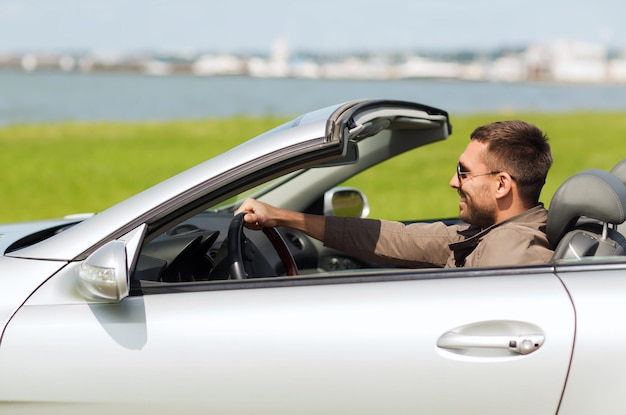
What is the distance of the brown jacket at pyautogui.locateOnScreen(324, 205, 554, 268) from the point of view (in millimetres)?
2719

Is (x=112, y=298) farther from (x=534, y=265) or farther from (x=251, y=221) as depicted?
(x=534, y=265)

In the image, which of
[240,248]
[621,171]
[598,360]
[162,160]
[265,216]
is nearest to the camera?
[598,360]

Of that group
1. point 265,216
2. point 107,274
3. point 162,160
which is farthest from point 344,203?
point 162,160

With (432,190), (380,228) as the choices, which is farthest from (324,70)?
(380,228)

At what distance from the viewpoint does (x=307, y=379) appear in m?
2.20

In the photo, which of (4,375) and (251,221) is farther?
(251,221)

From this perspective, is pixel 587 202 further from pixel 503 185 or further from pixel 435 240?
pixel 435 240

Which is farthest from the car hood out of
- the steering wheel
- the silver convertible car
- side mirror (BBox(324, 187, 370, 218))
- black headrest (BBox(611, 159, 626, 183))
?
black headrest (BBox(611, 159, 626, 183))

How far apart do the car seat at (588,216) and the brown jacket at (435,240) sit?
83mm

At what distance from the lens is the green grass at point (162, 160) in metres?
10.5

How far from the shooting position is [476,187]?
2.92 meters

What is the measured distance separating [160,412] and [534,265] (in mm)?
1103

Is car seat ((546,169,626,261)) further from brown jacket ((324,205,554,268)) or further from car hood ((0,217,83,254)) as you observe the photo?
car hood ((0,217,83,254))

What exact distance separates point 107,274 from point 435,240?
1.51m
